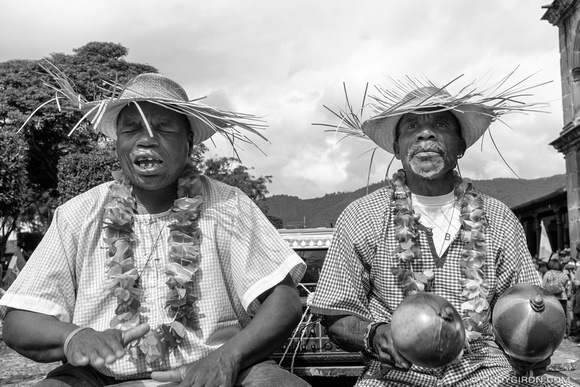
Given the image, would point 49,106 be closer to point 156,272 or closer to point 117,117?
point 117,117

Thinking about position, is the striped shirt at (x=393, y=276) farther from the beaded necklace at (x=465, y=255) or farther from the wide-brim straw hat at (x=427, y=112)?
the wide-brim straw hat at (x=427, y=112)

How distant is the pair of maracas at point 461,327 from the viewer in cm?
217

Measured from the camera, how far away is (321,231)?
7.30m

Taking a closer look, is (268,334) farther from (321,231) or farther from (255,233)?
(321,231)

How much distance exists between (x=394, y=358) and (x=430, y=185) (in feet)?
3.88

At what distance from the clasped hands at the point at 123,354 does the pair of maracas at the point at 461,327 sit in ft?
2.68

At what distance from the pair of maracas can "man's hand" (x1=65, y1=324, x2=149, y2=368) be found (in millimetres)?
1022

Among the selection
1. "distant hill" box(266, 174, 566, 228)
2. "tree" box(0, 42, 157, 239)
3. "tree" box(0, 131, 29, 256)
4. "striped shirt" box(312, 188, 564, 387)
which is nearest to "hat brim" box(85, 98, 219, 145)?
"striped shirt" box(312, 188, 564, 387)

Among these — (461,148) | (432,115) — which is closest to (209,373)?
(432,115)

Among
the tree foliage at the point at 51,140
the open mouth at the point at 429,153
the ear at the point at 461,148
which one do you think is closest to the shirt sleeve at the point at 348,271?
the open mouth at the point at 429,153

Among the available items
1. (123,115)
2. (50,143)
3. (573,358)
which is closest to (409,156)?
(123,115)

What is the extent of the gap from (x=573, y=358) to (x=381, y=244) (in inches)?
326

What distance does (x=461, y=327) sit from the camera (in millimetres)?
2225

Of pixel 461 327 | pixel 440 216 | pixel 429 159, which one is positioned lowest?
pixel 461 327
